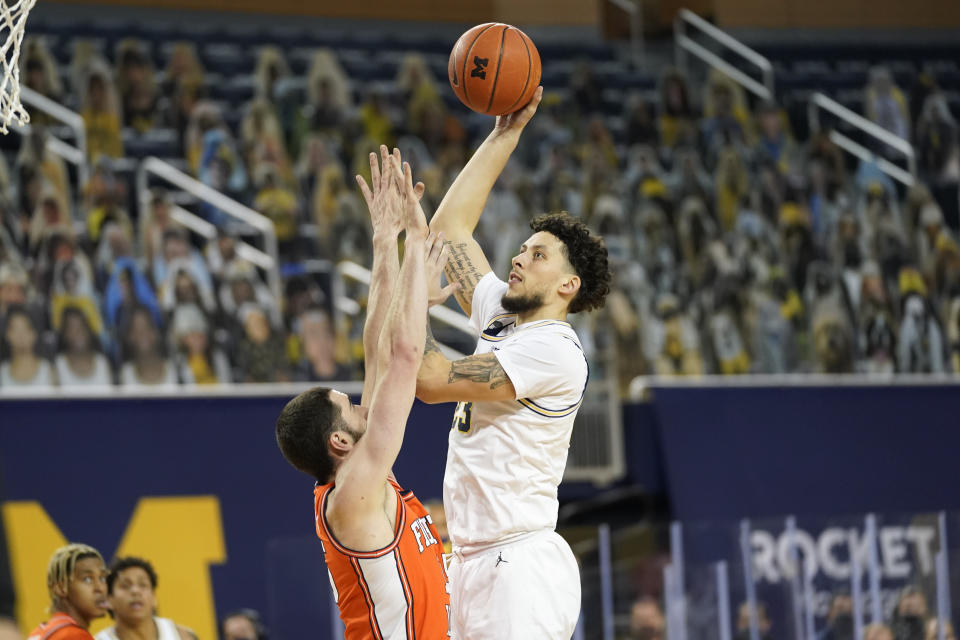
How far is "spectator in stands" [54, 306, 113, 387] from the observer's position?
7.58 metres

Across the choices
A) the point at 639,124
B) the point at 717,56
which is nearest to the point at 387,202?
the point at 639,124

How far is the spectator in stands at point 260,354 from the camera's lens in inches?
315

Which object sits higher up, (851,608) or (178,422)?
A: (178,422)

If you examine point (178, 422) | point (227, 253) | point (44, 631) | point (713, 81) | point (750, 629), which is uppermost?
point (713, 81)

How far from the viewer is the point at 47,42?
463 inches

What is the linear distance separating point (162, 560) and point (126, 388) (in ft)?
3.41

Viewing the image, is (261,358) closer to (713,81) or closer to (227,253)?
(227,253)

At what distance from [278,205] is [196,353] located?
240cm

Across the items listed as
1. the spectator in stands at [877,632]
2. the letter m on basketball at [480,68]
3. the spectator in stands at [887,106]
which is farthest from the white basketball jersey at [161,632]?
the spectator in stands at [887,106]

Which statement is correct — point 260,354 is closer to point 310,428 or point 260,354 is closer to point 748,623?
point 748,623

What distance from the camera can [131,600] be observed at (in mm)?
5090

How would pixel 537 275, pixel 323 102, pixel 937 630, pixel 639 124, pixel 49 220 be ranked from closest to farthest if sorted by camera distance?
pixel 537 275 < pixel 937 630 < pixel 49 220 < pixel 323 102 < pixel 639 124

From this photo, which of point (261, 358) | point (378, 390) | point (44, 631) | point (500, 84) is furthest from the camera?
point (261, 358)

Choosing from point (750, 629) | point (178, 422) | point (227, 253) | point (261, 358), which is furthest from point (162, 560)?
point (750, 629)
